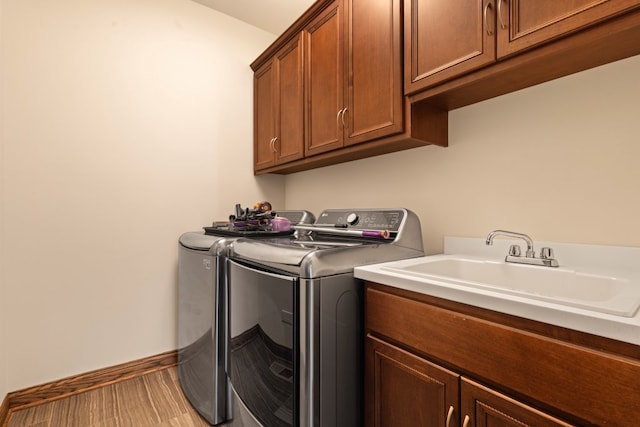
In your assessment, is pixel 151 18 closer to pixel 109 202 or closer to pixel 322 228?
pixel 109 202

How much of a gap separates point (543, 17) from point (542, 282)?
2.79 ft

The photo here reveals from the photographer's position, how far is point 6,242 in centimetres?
170

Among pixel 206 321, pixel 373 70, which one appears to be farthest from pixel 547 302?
pixel 206 321

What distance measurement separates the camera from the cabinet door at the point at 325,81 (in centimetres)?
171

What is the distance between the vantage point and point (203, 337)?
1.64 m

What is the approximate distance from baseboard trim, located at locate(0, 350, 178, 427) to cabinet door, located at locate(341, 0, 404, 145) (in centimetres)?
191

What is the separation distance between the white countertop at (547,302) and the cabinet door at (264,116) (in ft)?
4.84

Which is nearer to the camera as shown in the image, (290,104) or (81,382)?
(81,382)

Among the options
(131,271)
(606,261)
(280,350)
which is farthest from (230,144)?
(606,261)

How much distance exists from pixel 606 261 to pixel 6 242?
2.74 meters

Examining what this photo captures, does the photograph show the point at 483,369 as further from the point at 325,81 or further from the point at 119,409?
the point at 119,409

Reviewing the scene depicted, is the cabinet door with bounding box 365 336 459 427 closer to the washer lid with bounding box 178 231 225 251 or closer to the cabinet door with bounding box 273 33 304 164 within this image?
the washer lid with bounding box 178 231 225 251

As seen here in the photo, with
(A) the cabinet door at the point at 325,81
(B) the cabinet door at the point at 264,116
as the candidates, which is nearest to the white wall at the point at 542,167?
(A) the cabinet door at the point at 325,81

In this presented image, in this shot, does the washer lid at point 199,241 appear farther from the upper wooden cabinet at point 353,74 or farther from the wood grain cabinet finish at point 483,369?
the wood grain cabinet finish at point 483,369
